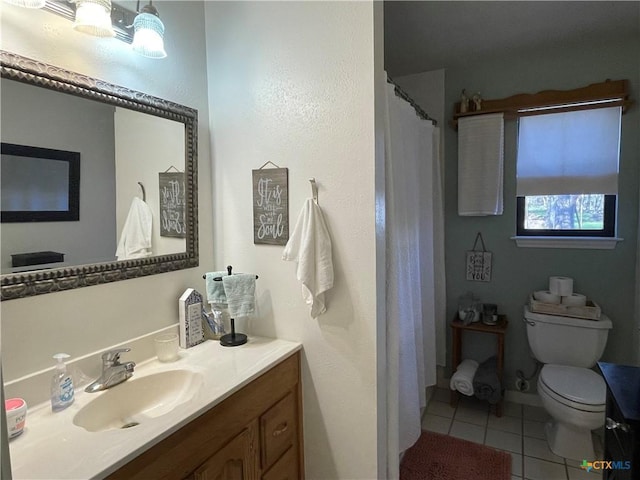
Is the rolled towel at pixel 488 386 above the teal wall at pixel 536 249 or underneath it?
underneath

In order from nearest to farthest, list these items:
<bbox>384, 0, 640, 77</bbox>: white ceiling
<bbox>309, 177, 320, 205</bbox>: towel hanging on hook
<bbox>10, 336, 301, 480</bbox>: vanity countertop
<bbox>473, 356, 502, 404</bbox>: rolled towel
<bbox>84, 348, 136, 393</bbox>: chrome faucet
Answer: <bbox>10, 336, 301, 480</bbox>: vanity countertop, <bbox>84, 348, 136, 393</bbox>: chrome faucet, <bbox>309, 177, 320, 205</bbox>: towel hanging on hook, <bbox>384, 0, 640, 77</bbox>: white ceiling, <bbox>473, 356, 502, 404</bbox>: rolled towel

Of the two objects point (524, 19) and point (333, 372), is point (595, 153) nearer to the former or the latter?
point (524, 19)

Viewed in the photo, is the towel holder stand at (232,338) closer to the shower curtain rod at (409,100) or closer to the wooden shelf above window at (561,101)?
the shower curtain rod at (409,100)

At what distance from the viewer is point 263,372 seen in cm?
135

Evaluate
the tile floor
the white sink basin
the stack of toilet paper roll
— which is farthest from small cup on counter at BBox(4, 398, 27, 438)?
the stack of toilet paper roll

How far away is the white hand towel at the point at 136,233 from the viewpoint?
4.57 feet

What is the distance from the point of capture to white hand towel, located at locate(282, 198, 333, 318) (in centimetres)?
146

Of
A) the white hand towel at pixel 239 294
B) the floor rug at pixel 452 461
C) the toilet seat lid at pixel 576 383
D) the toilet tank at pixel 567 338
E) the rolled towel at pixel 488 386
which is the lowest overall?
the floor rug at pixel 452 461

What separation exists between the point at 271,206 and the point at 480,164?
168 centimetres

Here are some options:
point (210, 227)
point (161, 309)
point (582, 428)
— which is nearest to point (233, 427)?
point (161, 309)

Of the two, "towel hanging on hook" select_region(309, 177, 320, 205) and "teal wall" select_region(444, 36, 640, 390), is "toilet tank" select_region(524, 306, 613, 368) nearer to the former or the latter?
"teal wall" select_region(444, 36, 640, 390)

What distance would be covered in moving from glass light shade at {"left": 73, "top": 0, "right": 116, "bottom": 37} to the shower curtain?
1085mm

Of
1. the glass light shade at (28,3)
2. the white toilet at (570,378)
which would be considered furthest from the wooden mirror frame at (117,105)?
the white toilet at (570,378)

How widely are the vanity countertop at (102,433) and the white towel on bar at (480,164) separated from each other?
1.85 meters
